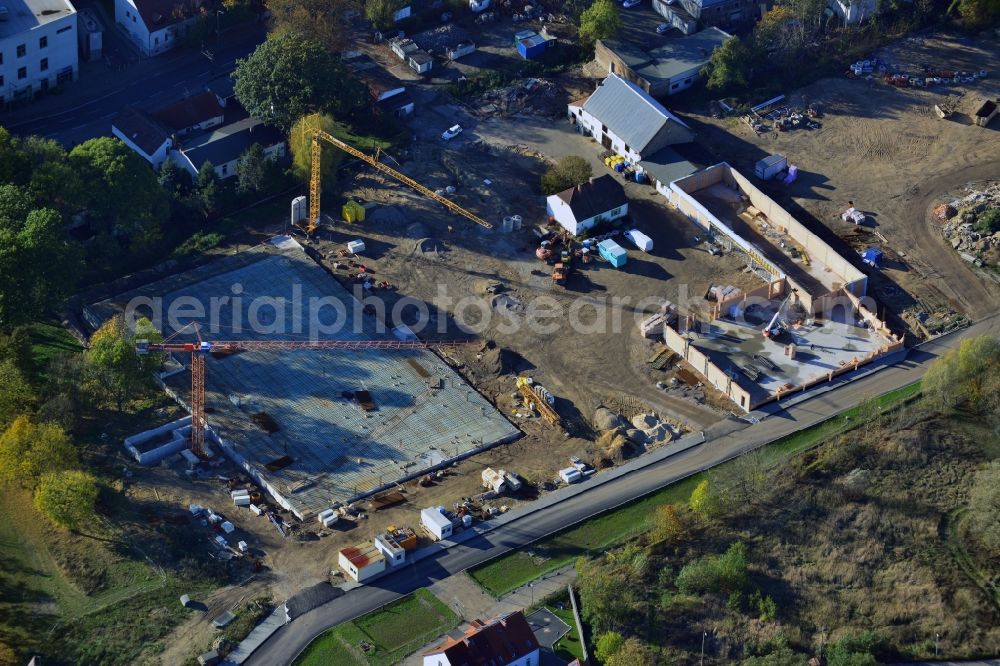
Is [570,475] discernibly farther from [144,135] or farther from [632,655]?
[144,135]

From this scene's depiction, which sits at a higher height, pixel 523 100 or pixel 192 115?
pixel 523 100

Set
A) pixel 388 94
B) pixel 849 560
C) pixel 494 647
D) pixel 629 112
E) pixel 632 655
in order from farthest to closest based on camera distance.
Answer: pixel 388 94 → pixel 629 112 → pixel 849 560 → pixel 632 655 → pixel 494 647

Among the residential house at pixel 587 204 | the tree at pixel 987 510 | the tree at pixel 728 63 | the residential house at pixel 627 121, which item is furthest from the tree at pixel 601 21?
the tree at pixel 987 510

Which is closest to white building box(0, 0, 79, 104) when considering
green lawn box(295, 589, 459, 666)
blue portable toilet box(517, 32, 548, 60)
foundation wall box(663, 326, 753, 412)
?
blue portable toilet box(517, 32, 548, 60)

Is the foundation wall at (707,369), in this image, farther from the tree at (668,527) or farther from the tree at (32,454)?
the tree at (32,454)

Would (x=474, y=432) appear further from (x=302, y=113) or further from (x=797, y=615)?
(x=302, y=113)

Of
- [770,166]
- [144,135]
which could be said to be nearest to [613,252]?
[770,166]

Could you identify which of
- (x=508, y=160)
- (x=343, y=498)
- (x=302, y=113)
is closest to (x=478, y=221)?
(x=508, y=160)
